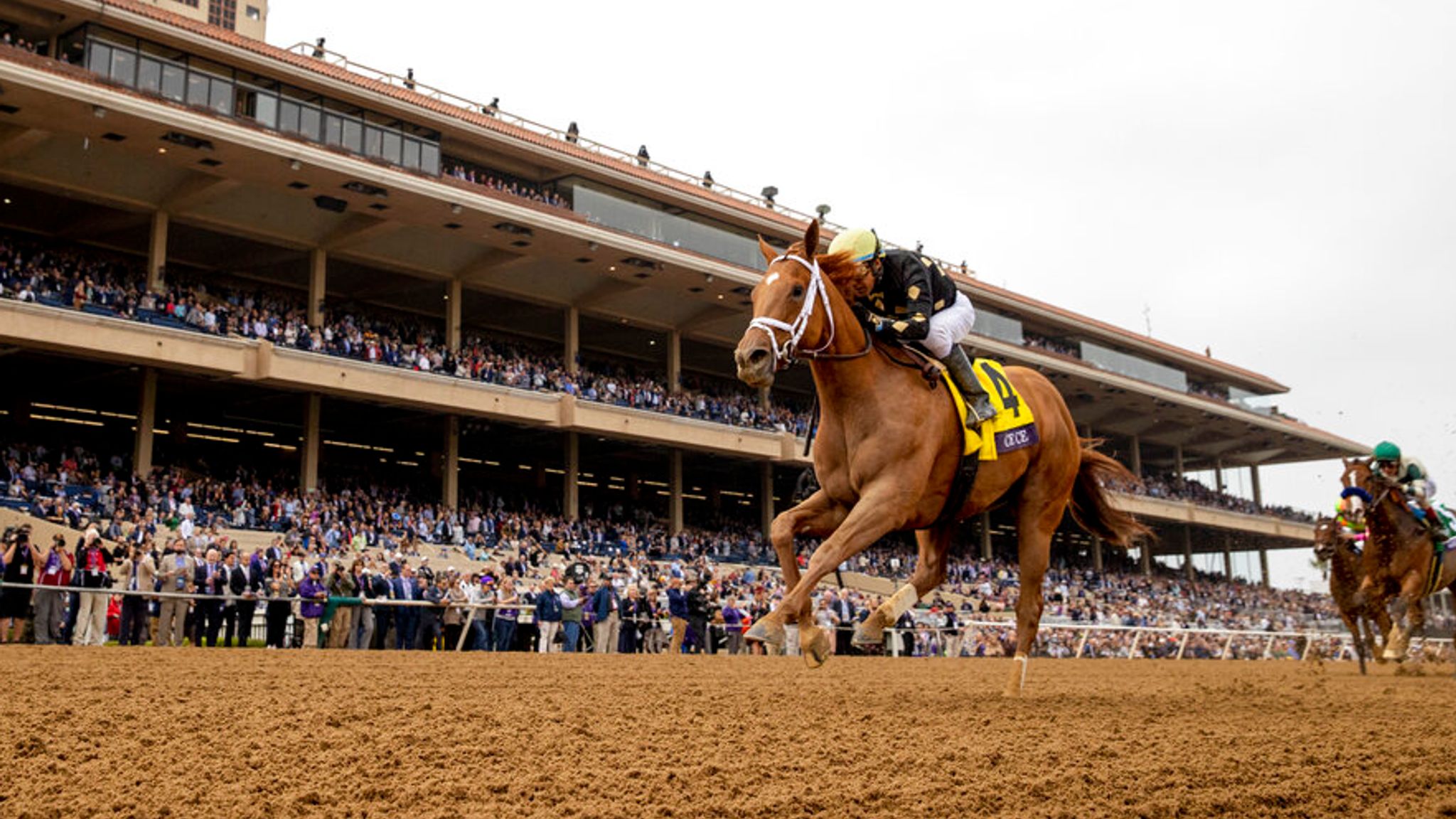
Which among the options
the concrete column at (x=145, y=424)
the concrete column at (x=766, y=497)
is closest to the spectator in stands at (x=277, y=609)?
the concrete column at (x=145, y=424)

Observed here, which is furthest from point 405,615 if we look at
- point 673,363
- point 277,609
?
point 673,363

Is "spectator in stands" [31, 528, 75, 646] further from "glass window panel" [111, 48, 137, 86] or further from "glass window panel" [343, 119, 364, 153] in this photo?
"glass window panel" [343, 119, 364, 153]

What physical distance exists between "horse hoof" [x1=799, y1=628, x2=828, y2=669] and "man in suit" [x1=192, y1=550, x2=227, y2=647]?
12921 mm

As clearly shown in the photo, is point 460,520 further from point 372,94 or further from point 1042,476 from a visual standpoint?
point 1042,476

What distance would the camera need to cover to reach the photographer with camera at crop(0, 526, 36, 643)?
15008 mm

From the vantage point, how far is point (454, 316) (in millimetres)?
36000

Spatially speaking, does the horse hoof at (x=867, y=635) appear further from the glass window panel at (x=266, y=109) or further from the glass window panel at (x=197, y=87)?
the glass window panel at (x=266, y=109)

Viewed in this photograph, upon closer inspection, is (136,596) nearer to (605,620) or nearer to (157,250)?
(605,620)

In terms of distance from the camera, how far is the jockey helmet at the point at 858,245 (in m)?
7.73

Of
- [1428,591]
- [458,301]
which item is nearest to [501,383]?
[458,301]

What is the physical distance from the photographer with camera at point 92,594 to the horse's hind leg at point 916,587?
38.6ft

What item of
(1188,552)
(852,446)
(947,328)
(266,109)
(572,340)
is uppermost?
(266,109)

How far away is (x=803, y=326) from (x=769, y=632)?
70.0 inches

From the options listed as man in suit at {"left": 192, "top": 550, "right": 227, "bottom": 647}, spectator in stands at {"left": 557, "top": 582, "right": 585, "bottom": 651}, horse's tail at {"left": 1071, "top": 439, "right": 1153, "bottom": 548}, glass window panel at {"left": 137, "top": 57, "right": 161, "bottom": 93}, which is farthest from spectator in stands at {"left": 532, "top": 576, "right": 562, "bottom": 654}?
glass window panel at {"left": 137, "top": 57, "right": 161, "bottom": 93}
